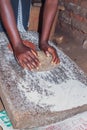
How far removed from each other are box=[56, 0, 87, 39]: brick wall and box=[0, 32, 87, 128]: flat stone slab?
5.19 feet

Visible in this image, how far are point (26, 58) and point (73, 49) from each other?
1.49 meters

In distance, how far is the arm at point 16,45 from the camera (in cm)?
123

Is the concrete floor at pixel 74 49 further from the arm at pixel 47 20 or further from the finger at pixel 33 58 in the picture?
the finger at pixel 33 58

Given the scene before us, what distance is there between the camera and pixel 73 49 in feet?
8.66

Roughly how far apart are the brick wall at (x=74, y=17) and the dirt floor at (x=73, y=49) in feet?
0.56

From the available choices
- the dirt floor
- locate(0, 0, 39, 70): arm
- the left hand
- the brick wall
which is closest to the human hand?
locate(0, 0, 39, 70): arm

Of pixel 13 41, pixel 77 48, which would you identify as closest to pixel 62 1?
pixel 77 48

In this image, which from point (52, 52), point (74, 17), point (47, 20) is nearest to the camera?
point (52, 52)

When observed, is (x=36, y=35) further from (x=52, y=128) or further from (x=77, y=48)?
(x=77, y=48)

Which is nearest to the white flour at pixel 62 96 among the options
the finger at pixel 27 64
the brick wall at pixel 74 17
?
the finger at pixel 27 64

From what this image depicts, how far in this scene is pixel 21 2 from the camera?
186cm

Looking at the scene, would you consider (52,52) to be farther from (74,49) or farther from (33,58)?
(74,49)

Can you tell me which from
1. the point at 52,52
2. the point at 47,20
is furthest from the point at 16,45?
the point at 47,20

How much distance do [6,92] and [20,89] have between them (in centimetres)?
7
